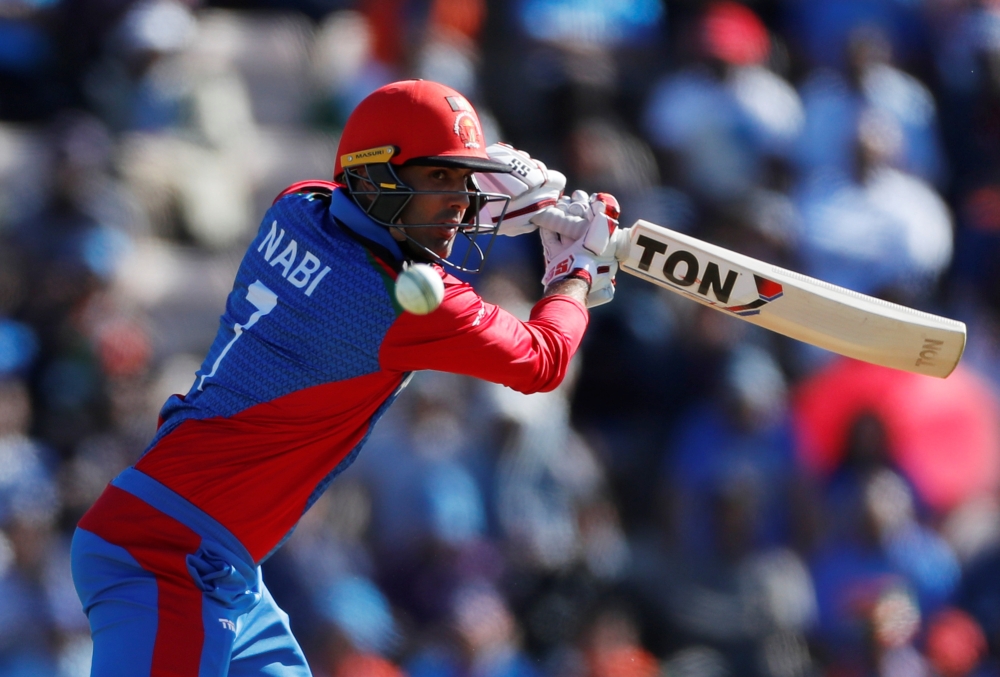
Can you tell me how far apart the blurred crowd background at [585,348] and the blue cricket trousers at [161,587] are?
216cm

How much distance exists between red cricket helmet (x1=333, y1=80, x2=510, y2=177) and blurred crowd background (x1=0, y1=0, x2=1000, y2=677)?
2525mm

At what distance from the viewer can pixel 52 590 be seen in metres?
4.94

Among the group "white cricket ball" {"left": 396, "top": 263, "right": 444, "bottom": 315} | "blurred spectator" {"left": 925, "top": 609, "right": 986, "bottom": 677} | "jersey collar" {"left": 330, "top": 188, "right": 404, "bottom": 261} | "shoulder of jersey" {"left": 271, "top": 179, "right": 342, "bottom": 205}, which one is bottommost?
"blurred spectator" {"left": 925, "top": 609, "right": 986, "bottom": 677}

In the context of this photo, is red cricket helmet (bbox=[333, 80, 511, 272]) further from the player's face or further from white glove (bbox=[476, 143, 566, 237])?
white glove (bbox=[476, 143, 566, 237])

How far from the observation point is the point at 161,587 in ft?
9.11

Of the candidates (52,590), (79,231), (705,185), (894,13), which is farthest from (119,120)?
(894,13)

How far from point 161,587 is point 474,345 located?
81cm

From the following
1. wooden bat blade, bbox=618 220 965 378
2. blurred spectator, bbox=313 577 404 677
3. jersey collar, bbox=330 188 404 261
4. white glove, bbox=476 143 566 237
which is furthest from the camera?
blurred spectator, bbox=313 577 404 677

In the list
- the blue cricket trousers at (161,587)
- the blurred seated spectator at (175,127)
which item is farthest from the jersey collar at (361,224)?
the blurred seated spectator at (175,127)

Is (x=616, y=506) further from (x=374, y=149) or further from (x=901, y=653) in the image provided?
(x=374, y=149)

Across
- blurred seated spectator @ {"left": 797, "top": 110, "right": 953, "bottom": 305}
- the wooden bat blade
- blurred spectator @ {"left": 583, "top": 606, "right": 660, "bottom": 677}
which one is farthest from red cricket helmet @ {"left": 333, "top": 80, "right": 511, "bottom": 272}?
blurred seated spectator @ {"left": 797, "top": 110, "right": 953, "bottom": 305}

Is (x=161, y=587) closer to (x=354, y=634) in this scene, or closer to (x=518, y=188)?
(x=518, y=188)

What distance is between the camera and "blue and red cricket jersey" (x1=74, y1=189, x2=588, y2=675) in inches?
110

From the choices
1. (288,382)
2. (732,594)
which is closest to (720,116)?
(732,594)
